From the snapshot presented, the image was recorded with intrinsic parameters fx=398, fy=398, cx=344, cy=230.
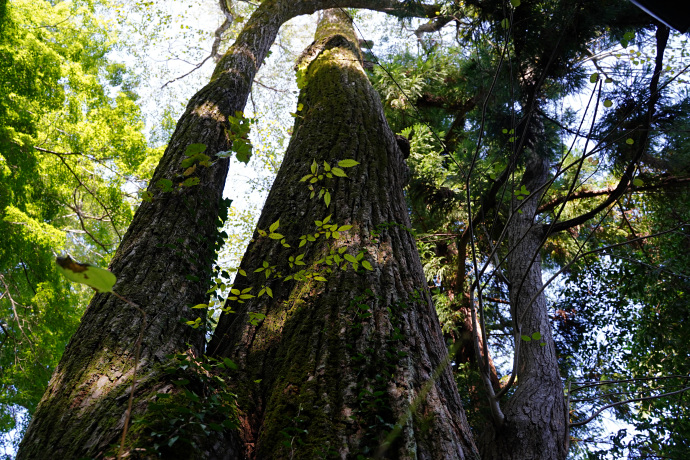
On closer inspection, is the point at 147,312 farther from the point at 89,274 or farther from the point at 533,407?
the point at 533,407

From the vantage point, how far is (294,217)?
7.20ft

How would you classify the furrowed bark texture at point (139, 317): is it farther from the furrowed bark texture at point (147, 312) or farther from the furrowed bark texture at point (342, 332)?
the furrowed bark texture at point (342, 332)

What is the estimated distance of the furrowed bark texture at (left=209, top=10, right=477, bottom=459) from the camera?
49.6 inches

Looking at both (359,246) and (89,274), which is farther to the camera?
(359,246)

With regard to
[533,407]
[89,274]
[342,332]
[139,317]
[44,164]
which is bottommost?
[89,274]

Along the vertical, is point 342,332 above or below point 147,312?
above

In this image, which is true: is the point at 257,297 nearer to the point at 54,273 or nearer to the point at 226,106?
the point at 226,106

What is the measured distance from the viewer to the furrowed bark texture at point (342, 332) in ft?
4.14

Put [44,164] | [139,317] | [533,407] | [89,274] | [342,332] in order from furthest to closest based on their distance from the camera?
[44,164] < [533,407] < [139,317] < [342,332] < [89,274]

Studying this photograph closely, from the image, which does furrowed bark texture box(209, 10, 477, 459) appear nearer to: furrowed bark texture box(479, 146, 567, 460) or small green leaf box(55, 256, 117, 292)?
furrowed bark texture box(479, 146, 567, 460)

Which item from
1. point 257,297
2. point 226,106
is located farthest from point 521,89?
point 257,297

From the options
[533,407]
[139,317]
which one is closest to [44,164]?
[139,317]

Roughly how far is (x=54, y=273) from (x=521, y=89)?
734 cm

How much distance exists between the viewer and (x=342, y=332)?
1560 mm
